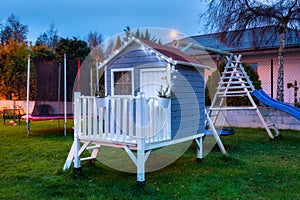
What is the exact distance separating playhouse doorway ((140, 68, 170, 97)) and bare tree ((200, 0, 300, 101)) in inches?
218

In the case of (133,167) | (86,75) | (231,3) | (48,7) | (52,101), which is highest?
(48,7)

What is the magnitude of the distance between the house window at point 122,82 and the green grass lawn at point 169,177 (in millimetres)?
1420

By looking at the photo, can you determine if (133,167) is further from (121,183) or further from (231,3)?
A: (231,3)

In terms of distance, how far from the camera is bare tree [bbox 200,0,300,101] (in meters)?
Answer: 8.81

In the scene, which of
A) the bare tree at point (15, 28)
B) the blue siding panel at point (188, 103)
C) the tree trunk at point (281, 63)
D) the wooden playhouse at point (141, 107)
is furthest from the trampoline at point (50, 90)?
the bare tree at point (15, 28)

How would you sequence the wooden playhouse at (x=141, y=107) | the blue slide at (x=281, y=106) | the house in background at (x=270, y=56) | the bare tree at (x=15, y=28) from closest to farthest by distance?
the wooden playhouse at (x=141, y=107)
the blue slide at (x=281, y=106)
the house in background at (x=270, y=56)
the bare tree at (x=15, y=28)

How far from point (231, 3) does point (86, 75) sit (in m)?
6.03

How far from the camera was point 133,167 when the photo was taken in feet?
16.7

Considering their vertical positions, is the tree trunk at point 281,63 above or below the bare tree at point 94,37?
below

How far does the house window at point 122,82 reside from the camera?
5.21 metres

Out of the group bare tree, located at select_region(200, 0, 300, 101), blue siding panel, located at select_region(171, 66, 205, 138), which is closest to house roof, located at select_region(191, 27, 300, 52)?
bare tree, located at select_region(200, 0, 300, 101)

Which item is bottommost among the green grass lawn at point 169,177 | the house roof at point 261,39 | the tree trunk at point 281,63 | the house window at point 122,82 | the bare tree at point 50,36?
the green grass lawn at point 169,177

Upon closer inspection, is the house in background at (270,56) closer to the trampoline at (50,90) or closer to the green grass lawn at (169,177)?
the green grass lawn at (169,177)

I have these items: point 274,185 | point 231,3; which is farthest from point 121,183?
point 231,3
